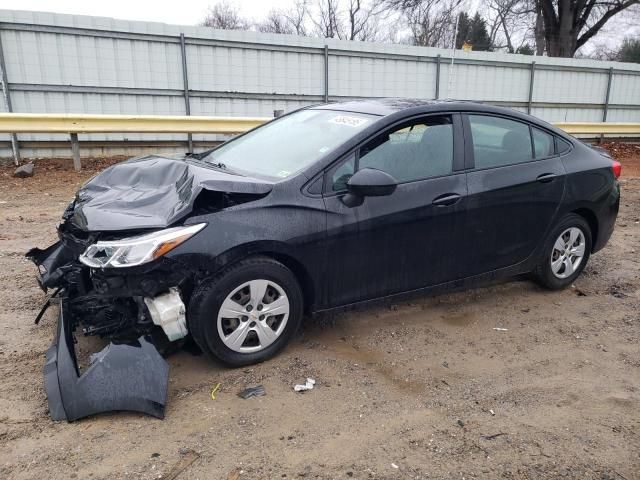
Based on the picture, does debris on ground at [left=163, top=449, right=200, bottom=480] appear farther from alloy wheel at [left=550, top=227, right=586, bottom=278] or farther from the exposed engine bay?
alloy wheel at [left=550, top=227, right=586, bottom=278]

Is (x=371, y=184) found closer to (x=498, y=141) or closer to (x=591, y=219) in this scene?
(x=498, y=141)

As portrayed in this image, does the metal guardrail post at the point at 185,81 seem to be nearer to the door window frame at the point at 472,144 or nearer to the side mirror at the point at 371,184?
the door window frame at the point at 472,144

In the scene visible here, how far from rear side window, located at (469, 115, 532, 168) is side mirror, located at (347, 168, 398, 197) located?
1041 mm

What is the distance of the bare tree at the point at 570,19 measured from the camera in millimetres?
27312

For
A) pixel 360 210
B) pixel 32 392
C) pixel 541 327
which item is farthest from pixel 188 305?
pixel 541 327

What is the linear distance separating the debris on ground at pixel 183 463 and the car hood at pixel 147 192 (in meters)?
1.22

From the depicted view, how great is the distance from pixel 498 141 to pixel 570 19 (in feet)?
91.7

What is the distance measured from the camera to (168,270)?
2.96m

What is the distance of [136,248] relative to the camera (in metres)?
2.91

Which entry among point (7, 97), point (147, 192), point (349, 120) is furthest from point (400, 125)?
point (7, 97)

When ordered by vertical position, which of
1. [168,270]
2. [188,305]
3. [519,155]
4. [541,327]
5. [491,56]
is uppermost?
[491,56]

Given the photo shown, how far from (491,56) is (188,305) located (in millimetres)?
14596

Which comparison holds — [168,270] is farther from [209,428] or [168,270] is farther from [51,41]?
[51,41]

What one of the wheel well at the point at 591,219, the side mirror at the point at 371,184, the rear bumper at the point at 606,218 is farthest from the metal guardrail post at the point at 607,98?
the side mirror at the point at 371,184
